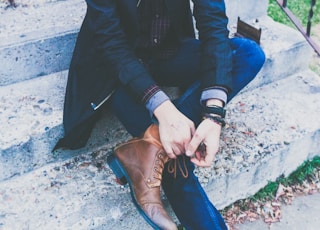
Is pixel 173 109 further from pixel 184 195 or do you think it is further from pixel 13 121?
pixel 13 121

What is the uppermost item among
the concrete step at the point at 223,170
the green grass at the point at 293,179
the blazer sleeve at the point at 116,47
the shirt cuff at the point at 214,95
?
the blazer sleeve at the point at 116,47

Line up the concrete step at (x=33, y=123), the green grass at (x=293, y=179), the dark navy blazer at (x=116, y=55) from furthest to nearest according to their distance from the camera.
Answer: the green grass at (x=293, y=179) < the concrete step at (x=33, y=123) < the dark navy blazer at (x=116, y=55)

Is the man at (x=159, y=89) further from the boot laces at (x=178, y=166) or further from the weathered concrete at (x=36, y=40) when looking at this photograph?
the weathered concrete at (x=36, y=40)

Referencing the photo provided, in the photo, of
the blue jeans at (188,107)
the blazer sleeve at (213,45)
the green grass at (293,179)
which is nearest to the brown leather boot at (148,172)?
the blue jeans at (188,107)

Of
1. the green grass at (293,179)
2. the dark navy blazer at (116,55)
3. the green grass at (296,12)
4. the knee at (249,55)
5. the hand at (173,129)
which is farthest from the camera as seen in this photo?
the green grass at (296,12)

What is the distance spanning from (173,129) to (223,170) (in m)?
0.72

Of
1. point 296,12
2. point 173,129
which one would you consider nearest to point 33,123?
point 173,129

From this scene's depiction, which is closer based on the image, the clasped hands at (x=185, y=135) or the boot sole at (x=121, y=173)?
the clasped hands at (x=185, y=135)

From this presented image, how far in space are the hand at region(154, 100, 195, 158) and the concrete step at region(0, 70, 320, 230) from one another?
51cm

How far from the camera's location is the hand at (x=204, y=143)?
7.02ft

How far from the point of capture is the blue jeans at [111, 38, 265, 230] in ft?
7.57

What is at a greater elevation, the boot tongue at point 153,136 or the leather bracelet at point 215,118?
the leather bracelet at point 215,118

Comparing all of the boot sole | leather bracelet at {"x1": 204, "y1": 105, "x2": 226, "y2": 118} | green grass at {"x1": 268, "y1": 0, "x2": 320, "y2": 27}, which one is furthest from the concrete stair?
green grass at {"x1": 268, "y1": 0, "x2": 320, "y2": 27}

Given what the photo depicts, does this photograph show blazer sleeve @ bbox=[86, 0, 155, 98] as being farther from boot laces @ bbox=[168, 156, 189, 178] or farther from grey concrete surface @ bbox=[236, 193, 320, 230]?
grey concrete surface @ bbox=[236, 193, 320, 230]
